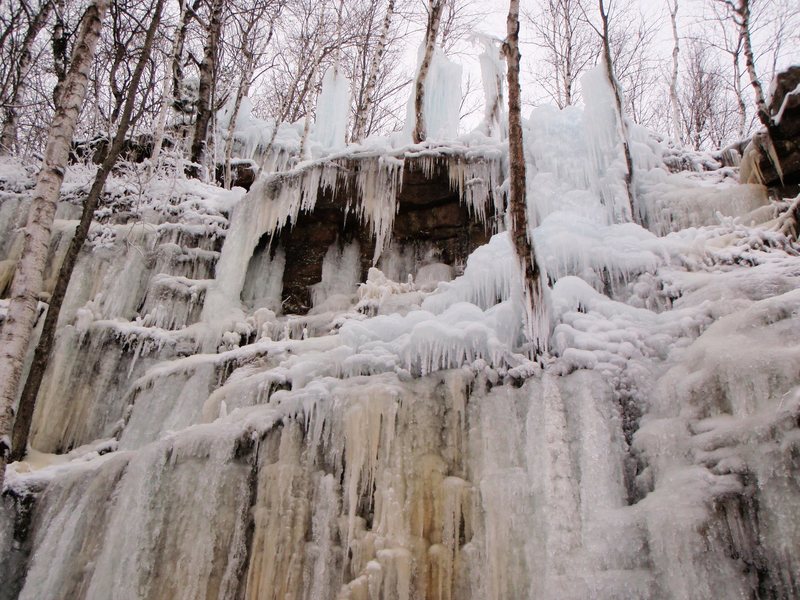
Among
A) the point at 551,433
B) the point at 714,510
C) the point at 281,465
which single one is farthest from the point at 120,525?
the point at 714,510

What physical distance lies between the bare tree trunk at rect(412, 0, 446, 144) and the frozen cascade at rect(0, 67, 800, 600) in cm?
395

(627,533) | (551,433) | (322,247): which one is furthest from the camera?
(322,247)

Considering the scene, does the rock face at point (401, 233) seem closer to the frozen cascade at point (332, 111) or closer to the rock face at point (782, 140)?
the rock face at point (782, 140)

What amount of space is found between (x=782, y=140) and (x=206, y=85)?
9788 mm

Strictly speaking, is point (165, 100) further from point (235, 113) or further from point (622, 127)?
point (622, 127)

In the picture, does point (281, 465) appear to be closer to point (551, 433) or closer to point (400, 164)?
point (551, 433)

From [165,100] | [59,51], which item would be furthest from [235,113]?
[59,51]

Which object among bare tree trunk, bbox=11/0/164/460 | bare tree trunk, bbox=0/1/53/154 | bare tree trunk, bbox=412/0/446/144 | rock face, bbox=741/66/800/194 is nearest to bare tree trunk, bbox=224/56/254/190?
bare tree trunk, bbox=0/1/53/154

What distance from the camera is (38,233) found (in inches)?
168

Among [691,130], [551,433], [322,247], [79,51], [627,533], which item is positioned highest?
[691,130]

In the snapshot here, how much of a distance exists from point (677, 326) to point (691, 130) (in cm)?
1396

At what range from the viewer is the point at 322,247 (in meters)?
8.67

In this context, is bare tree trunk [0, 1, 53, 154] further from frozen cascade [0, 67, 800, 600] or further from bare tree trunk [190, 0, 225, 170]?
frozen cascade [0, 67, 800, 600]

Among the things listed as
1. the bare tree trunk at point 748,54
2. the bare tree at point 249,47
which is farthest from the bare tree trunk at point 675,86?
the bare tree at point 249,47
